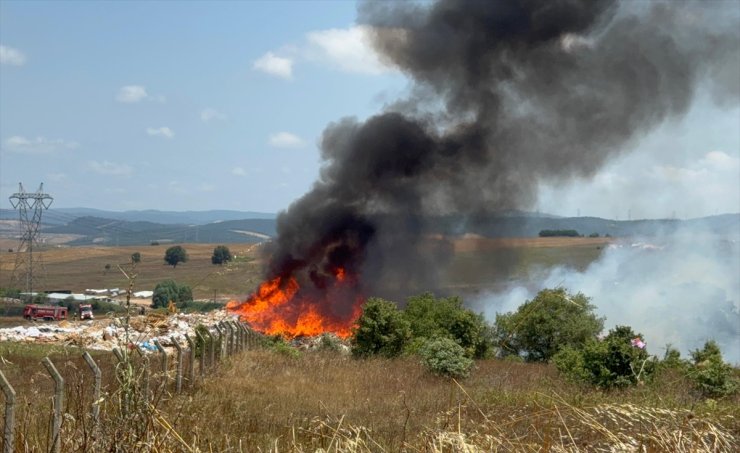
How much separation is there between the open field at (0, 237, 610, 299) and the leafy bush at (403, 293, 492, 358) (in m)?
6.90

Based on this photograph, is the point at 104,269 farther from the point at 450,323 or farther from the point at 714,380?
the point at 714,380

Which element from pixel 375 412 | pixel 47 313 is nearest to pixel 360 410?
pixel 375 412

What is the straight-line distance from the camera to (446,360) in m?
19.1

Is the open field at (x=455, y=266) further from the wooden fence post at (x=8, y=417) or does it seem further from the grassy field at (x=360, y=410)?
the wooden fence post at (x=8, y=417)

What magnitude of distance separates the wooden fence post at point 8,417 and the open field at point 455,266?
4393mm

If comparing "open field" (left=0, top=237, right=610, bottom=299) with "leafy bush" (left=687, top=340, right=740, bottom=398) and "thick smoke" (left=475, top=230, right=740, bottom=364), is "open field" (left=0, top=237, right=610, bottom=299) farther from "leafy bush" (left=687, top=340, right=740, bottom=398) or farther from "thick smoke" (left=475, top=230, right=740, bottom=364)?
"leafy bush" (left=687, top=340, right=740, bottom=398)

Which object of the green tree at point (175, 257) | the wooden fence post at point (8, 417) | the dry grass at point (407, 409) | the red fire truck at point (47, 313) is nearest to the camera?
the wooden fence post at point (8, 417)

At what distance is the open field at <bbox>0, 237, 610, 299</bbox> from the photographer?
4587cm

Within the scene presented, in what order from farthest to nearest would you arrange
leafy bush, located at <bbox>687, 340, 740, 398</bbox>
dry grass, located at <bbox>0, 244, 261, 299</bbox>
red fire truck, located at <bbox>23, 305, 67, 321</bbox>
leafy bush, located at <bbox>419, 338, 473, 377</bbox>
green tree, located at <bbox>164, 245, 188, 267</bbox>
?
green tree, located at <bbox>164, 245, 188, 267</bbox> → dry grass, located at <bbox>0, 244, 261, 299</bbox> → red fire truck, located at <bbox>23, 305, 67, 321</bbox> → leafy bush, located at <bbox>419, 338, 473, 377</bbox> → leafy bush, located at <bbox>687, 340, 740, 398</bbox>

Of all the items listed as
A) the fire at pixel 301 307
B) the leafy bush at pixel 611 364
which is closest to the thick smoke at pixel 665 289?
the fire at pixel 301 307

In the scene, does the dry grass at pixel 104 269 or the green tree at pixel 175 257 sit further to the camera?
the green tree at pixel 175 257

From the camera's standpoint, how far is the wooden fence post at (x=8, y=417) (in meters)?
5.66

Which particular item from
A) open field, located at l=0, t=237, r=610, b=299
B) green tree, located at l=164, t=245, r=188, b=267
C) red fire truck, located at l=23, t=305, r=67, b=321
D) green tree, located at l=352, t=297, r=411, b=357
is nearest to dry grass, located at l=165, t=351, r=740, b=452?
open field, located at l=0, t=237, r=610, b=299

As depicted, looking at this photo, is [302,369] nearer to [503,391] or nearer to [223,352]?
[223,352]
